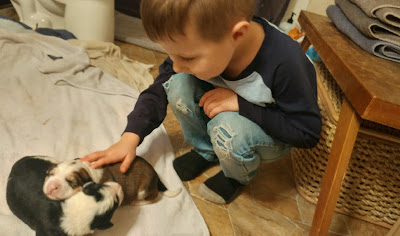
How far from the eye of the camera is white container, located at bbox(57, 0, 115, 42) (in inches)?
53.0

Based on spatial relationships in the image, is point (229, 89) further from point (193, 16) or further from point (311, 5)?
point (311, 5)

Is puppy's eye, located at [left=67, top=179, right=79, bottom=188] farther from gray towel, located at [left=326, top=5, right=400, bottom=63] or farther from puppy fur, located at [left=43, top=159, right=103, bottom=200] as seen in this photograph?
gray towel, located at [left=326, top=5, right=400, bottom=63]

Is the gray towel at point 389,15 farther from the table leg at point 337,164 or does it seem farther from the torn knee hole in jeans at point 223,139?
the torn knee hole in jeans at point 223,139

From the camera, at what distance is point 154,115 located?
0.77 meters

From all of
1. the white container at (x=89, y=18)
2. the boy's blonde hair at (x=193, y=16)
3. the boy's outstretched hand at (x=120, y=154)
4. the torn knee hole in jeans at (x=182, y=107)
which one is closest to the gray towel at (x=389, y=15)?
the boy's blonde hair at (x=193, y=16)

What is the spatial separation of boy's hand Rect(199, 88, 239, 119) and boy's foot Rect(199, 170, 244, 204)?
19cm

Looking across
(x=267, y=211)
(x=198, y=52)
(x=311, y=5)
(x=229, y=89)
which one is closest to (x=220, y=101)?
(x=229, y=89)

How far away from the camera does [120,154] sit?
2.20 feet

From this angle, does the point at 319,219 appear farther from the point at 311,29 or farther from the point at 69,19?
the point at 69,19

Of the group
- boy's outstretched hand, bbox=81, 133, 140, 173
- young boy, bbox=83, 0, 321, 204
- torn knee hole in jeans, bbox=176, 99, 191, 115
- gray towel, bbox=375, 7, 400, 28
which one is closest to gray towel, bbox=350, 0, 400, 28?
gray towel, bbox=375, 7, 400, 28

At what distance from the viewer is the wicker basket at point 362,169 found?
75cm

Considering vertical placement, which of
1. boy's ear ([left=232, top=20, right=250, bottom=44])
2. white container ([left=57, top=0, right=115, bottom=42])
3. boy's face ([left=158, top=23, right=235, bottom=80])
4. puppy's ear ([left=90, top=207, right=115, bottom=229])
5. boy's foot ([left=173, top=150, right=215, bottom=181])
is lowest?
boy's foot ([left=173, top=150, right=215, bottom=181])

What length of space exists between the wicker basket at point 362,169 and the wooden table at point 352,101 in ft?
0.33

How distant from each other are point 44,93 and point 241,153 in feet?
2.06
